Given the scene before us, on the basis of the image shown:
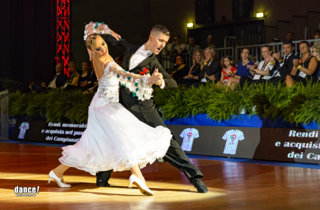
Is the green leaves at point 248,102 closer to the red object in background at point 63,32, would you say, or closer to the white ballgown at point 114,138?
the white ballgown at point 114,138

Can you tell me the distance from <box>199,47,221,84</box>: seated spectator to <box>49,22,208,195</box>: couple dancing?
5.73m

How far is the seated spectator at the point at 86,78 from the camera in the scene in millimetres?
12039

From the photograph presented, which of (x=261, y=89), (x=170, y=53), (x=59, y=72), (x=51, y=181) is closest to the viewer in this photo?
(x=51, y=181)

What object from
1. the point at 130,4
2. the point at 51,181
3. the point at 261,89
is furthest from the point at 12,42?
the point at 51,181

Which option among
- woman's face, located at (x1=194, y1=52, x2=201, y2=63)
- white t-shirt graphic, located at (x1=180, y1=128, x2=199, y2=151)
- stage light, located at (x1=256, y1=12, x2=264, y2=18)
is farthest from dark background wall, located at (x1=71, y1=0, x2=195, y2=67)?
white t-shirt graphic, located at (x1=180, y1=128, x2=199, y2=151)

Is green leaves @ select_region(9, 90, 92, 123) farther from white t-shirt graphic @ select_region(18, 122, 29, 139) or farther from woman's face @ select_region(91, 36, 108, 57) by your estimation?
woman's face @ select_region(91, 36, 108, 57)

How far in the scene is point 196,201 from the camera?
4543 millimetres

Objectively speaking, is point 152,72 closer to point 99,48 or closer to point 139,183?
point 99,48

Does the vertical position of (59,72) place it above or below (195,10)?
below

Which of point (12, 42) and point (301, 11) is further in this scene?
point (12, 42)

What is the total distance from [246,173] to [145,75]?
7.23ft

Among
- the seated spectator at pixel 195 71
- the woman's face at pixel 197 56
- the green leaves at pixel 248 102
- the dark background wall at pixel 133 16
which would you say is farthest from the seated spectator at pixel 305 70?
the dark background wall at pixel 133 16

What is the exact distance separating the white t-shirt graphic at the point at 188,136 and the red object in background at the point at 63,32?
278 inches

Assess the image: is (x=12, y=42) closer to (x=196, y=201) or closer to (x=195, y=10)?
(x=195, y=10)
